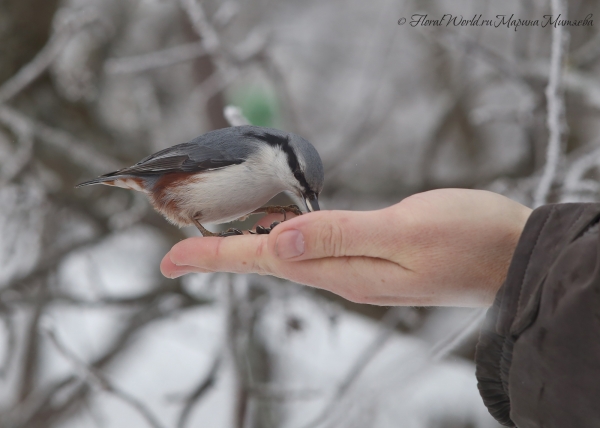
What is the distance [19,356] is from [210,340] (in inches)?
36.9

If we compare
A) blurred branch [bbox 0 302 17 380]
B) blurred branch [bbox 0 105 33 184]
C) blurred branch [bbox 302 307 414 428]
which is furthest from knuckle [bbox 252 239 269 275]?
blurred branch [bbox 0 302 17 380]

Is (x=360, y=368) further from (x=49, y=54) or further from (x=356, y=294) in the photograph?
(x=49, y=54)

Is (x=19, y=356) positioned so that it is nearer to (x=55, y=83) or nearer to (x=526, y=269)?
(x=55, y=83)

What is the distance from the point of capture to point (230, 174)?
4.22 feet

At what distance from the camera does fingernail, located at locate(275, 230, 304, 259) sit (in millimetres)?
977

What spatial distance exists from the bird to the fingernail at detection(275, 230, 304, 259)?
0.28 metres

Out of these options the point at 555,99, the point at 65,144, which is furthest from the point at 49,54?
the point at 555,99

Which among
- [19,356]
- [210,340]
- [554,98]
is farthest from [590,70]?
[19,356]

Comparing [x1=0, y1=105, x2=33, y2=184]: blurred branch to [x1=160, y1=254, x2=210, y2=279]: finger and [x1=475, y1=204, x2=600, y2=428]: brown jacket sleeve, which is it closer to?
[x1=160, y1=254, x2=210, y2=279]: finger

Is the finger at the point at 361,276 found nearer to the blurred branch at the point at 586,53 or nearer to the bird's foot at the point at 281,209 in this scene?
the bird's foot at the point at 281,209

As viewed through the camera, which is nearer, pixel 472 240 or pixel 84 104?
pixel 472 240

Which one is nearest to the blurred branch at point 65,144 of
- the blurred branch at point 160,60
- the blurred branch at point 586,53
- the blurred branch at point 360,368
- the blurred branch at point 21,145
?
the blurred branch at point 21,145

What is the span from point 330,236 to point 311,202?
301 millimetres

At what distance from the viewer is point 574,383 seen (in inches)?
31.0
